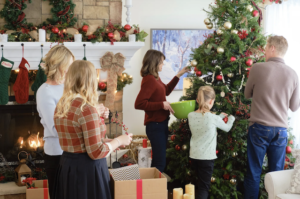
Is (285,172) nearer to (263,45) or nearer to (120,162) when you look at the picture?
(263,45)

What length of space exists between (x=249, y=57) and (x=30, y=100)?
8.02ft

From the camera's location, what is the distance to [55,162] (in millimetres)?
1981

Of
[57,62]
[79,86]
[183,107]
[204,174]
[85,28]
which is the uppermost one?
[85,28]

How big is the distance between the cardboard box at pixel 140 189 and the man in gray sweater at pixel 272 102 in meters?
0.93

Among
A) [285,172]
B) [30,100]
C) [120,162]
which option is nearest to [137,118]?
Result: [120,162]

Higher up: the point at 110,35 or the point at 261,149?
the point at 110,35

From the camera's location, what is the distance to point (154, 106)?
8.89ft

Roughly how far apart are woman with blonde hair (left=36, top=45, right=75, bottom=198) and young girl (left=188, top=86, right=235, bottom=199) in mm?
Answer: 1157

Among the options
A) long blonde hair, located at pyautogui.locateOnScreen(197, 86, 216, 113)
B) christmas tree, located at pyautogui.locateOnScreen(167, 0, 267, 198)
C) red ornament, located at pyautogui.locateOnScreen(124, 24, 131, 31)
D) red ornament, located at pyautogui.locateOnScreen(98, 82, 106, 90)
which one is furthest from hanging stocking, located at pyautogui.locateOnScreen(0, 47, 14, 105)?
long blonde hair, located at pyautogui.locateOnScreen(197, 86, 216, 113)

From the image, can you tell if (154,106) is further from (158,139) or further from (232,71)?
(232,71)

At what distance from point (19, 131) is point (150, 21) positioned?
102 inches

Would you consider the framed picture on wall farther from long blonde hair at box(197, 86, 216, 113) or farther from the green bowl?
long blonde hair at box(197, 86, 216, 113)

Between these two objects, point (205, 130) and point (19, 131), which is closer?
point (205, 130)

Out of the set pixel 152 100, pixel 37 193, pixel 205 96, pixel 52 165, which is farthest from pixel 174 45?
pixel 52 165
